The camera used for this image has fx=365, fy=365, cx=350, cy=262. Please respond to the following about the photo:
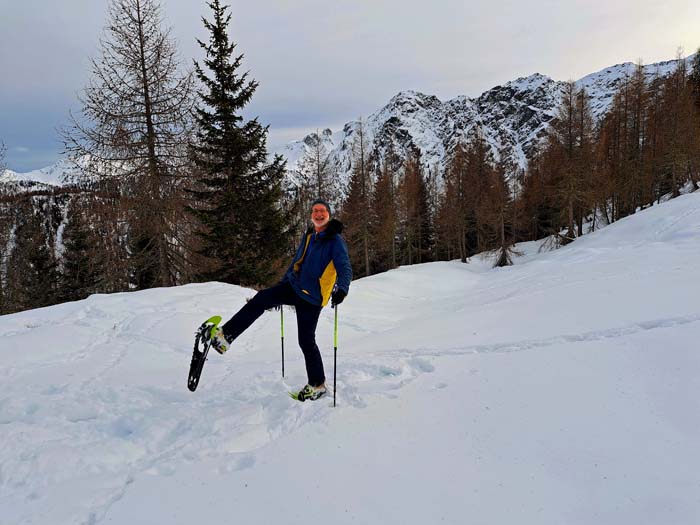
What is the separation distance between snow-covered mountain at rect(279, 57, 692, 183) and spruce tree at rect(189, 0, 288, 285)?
343ft

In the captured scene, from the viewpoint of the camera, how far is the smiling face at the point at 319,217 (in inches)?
154

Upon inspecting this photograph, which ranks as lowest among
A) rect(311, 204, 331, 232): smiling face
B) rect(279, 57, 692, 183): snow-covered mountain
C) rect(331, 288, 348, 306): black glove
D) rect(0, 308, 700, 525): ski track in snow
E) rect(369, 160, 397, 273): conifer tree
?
rect(0, 308, 700, 525): ski track in snow

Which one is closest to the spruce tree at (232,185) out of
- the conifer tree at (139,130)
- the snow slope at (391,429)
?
the conifer tree at (139,130)

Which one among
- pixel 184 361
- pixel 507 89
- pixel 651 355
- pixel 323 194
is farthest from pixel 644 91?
pixel 507 89

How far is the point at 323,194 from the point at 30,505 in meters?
27.7

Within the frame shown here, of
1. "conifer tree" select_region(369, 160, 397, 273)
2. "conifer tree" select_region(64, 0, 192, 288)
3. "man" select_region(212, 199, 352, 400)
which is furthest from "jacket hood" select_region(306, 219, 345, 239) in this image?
"conifer tree" select_region(369, 160, 397, 273)

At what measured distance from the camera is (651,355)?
3.59 meters

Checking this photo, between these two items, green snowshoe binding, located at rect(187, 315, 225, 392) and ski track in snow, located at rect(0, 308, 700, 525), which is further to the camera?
green snowshoe binding, located at rect(187, 315, 225, 392)

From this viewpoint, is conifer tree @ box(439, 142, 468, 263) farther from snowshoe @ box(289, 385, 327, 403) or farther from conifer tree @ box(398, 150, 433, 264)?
snowshoe @ box(289, 385, 327, 403)

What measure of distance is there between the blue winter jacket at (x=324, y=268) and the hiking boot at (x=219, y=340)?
90cm

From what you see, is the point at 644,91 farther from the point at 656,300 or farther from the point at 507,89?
the point at 507,89

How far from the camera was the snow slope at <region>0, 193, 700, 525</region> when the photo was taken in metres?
2.17

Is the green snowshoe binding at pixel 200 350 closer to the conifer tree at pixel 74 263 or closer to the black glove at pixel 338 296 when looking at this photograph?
the black glove at pixel 338 296

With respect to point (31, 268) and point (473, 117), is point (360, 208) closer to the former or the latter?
point (31, 268)
